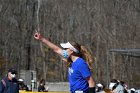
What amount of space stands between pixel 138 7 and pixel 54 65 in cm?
1403

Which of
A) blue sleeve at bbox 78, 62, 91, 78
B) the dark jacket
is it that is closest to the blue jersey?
blue sleeve at bbox 78, 62, 91, 78

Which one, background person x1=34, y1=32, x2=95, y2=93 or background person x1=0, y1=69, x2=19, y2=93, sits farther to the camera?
background person x1=0, y1=69, x2=19, y2=93

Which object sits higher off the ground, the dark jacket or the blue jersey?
the blue jersey

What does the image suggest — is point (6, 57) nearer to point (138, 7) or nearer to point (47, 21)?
point (47, 21)

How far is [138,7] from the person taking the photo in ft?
238

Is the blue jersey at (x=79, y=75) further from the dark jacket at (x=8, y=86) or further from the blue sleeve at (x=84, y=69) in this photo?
the dark jacket at (x=8, y=86)

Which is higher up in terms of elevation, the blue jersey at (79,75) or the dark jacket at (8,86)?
the blue jersey at (79,75)

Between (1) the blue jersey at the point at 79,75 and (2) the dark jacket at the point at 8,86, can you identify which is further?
(2) the dark jacket at the point at 8,86

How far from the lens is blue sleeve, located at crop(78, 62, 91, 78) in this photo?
838 cm

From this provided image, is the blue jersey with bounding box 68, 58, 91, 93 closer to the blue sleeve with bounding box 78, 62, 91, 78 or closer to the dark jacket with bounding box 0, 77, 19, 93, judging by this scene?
the blue sleeve with bounding box 78, 62, 91, 78

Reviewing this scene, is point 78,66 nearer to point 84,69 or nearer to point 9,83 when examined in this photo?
point 84,69

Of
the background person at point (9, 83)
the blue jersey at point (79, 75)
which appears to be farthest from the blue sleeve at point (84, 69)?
the background person at point (9, 83)

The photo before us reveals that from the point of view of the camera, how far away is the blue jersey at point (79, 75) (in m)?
8.44

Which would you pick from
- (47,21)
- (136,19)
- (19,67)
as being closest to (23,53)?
(19,67)
